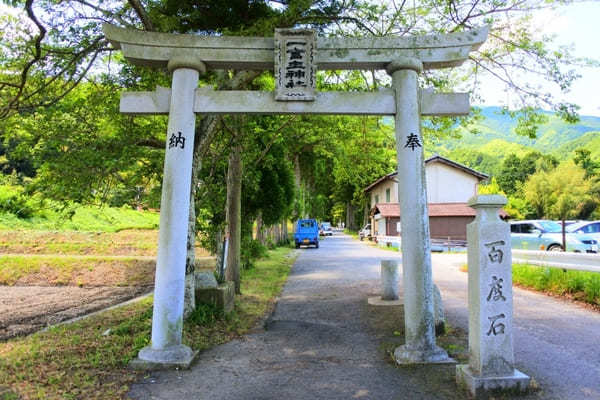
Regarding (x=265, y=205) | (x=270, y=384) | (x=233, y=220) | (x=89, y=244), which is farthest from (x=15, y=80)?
(x=89, y=244)

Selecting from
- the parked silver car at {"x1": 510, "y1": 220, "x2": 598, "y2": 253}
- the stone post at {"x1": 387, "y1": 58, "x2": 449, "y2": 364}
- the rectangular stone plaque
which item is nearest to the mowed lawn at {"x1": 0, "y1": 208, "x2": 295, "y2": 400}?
the stone post at {"x1": 387, "y1": 58, "x2": 449, "y2": 364}

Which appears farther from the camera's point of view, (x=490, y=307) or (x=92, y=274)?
(x=92, y=274)

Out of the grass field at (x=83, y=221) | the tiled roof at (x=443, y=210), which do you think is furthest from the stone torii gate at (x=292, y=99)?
the tiled roof at (x=443, y=210)

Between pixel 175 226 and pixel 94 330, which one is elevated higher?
pixel 175 226

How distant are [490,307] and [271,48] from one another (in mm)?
4622

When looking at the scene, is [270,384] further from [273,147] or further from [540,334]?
[273,147]

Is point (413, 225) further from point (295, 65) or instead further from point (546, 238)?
point (546, 238)

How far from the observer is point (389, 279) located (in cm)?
973

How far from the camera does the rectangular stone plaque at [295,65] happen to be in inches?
238

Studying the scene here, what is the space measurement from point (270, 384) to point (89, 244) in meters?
17.0

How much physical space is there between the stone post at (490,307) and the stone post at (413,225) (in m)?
0.96

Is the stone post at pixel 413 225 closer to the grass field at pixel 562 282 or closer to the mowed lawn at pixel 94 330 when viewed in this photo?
the mowed lawn at pixel 94 330

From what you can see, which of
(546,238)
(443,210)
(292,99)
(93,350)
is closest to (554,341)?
(292,99)

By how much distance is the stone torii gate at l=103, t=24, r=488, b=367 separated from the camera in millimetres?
5820
